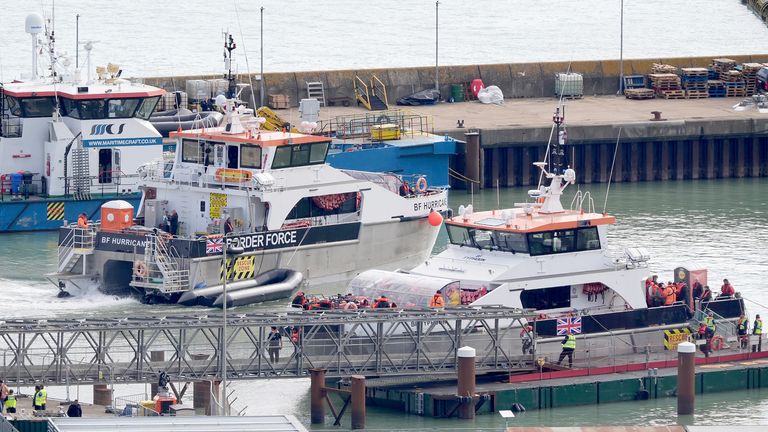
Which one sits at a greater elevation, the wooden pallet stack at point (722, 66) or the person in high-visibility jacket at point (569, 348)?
the wooden pallet stack at point (722, 66)

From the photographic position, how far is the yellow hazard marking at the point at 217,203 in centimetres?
4819

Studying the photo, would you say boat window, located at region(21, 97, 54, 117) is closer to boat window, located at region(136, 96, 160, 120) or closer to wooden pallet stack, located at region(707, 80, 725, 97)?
boat window, located at region(136, 96, 160, 120)

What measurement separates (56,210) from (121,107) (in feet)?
10.9

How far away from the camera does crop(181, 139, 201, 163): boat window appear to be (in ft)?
160

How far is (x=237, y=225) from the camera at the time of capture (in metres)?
48.3

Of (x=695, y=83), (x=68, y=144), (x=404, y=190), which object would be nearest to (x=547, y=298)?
(x=404, y=190)

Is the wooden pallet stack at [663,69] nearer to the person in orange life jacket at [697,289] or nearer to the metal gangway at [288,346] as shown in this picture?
the person in orange life jacket at [697,289]

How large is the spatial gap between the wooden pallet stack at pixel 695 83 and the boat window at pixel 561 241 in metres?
35.1

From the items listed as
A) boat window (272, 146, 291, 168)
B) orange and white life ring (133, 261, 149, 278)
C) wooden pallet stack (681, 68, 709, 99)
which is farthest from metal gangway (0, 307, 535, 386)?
wooden pallet stack (681, 68, 709, 99)

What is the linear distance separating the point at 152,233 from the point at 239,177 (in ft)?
8.46

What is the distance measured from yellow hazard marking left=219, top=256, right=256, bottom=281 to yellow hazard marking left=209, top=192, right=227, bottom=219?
137 cm

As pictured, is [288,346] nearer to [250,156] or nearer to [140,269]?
[140,269]

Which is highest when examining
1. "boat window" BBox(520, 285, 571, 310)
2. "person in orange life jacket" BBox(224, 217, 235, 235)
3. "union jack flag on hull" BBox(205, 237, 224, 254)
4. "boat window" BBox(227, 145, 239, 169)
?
"boat window" BBox(227, 145, 239, 169)

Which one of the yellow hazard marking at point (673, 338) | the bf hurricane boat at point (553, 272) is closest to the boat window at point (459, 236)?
the bf hurricane boat at point (553, 272)
